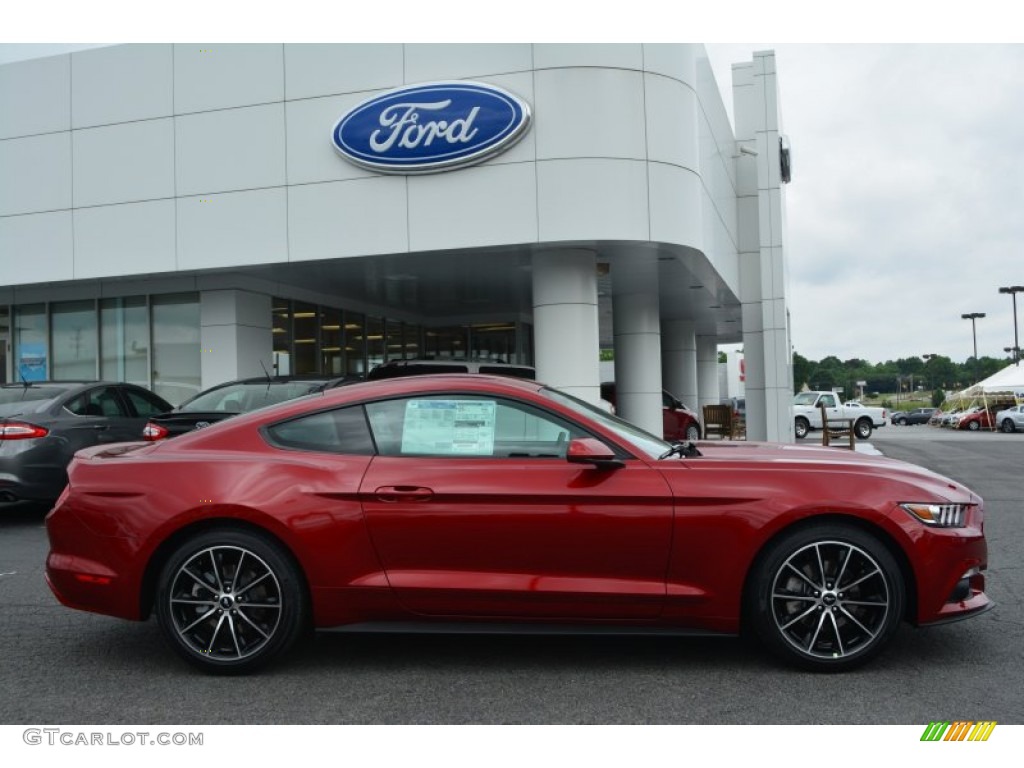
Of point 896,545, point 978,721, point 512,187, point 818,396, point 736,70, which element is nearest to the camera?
point 978,721

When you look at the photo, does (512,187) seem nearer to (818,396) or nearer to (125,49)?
(125,49)

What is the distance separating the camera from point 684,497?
4062 mm

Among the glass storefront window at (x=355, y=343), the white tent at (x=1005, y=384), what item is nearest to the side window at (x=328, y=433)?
the glass storefront window at (x=355, y=343)

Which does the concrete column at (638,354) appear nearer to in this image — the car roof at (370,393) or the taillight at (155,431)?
the taillight at (155,431)

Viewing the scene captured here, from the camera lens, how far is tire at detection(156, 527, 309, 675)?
4152 mm

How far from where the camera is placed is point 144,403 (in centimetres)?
1073

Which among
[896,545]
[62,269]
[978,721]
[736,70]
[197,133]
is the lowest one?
[978,721]

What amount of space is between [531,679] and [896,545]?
1779 millimetres

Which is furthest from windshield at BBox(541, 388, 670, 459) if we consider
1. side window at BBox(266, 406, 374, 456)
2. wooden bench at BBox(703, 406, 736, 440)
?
wooden bench at BBox(703, 406, 736, 440)

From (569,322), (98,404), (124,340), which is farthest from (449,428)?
(124,340)

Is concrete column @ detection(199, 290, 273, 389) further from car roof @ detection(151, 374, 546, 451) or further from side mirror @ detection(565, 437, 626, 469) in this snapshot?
side mirror @ detection(565, 437, 626, 469)

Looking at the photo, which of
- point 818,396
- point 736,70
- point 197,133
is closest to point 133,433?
point 197,133

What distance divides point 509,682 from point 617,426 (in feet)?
4.45
